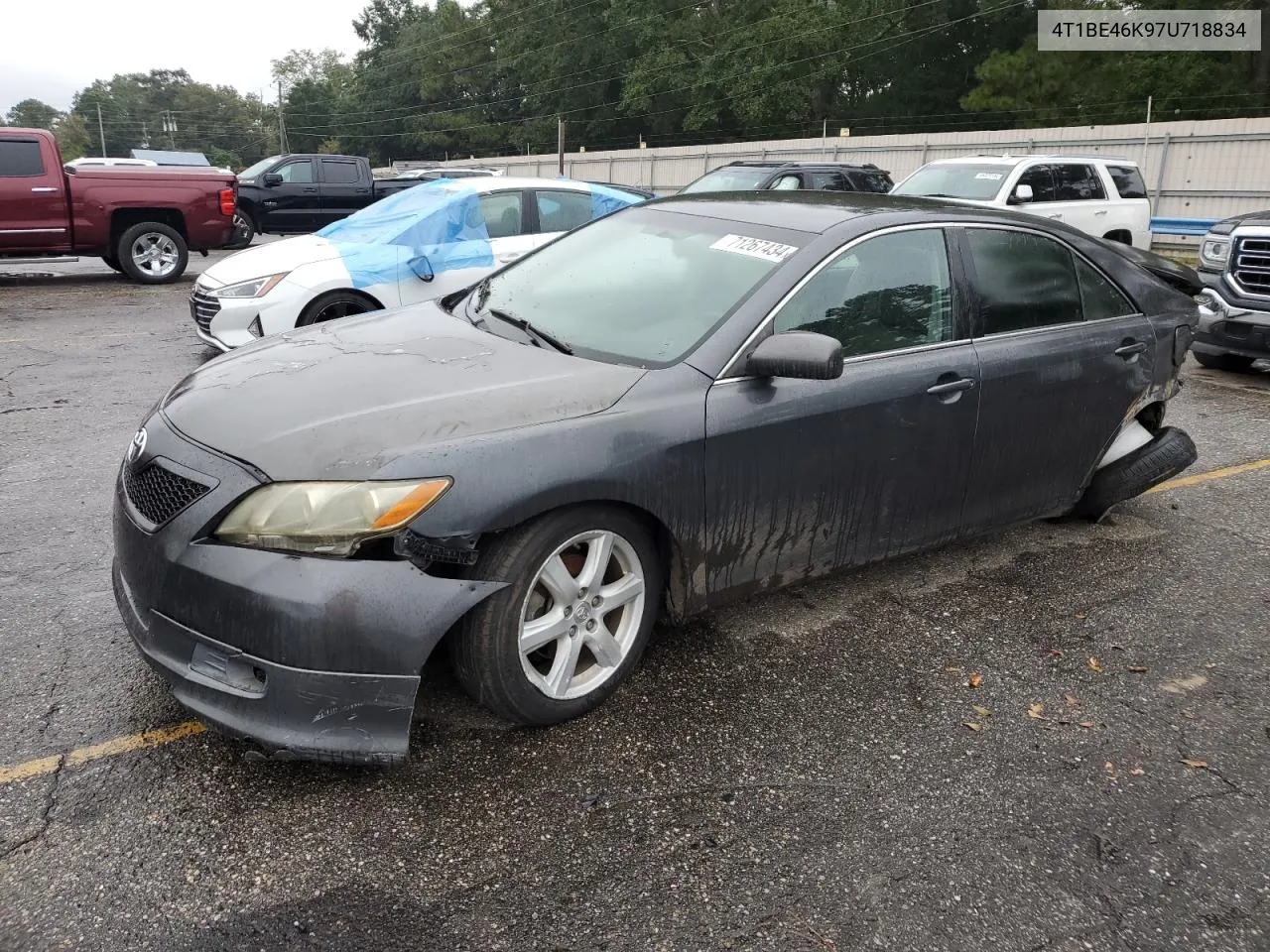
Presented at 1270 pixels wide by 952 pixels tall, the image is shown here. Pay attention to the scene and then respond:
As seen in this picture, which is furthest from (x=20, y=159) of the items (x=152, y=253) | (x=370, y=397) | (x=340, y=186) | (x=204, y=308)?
(x=370, y=397)

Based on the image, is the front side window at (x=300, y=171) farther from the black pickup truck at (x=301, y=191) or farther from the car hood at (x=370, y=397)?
the car hood at (x=370, y=397)

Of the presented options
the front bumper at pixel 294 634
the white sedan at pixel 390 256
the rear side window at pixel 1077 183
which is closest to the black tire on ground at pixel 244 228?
the white sedan at pixel 390 256

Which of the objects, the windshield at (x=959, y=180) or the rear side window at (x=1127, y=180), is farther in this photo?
the rear side window at (x=1127, y=180)

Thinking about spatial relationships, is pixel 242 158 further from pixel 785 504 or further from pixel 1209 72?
pixel 785 504

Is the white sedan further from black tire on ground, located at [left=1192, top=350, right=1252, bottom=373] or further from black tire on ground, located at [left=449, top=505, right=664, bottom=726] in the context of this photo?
black tire on ground, located at [left=1192, top=350, right=1252, bottom=373]

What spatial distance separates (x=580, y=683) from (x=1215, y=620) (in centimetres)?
265

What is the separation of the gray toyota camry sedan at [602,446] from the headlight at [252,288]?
12.3 ft

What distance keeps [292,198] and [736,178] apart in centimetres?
1029

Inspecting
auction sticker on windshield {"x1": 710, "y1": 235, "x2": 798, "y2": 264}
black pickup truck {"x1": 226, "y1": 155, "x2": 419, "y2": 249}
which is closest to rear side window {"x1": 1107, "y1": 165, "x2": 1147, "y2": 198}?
auction sticker on windshield {"x1": 710, "y1": 235, "x2": 798, "y2": 264}

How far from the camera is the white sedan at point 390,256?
24.1 feet

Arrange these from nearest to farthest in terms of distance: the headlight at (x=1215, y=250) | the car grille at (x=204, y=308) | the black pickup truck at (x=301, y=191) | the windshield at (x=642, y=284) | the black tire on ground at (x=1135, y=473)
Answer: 1. the windshield at (x=642, y=284)
2. the black tire on ground at (x=1135, y=473)
3. the car grille at (x=204, y=308)
4. the headlight at (x=1215, y=250)
5. the black pickup truck at (x=301, y=191)

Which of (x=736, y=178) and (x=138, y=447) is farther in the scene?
(x=736, y=178)

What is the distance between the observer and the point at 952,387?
368cm

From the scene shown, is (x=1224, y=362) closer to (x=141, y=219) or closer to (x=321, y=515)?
(x=321, y=515)
